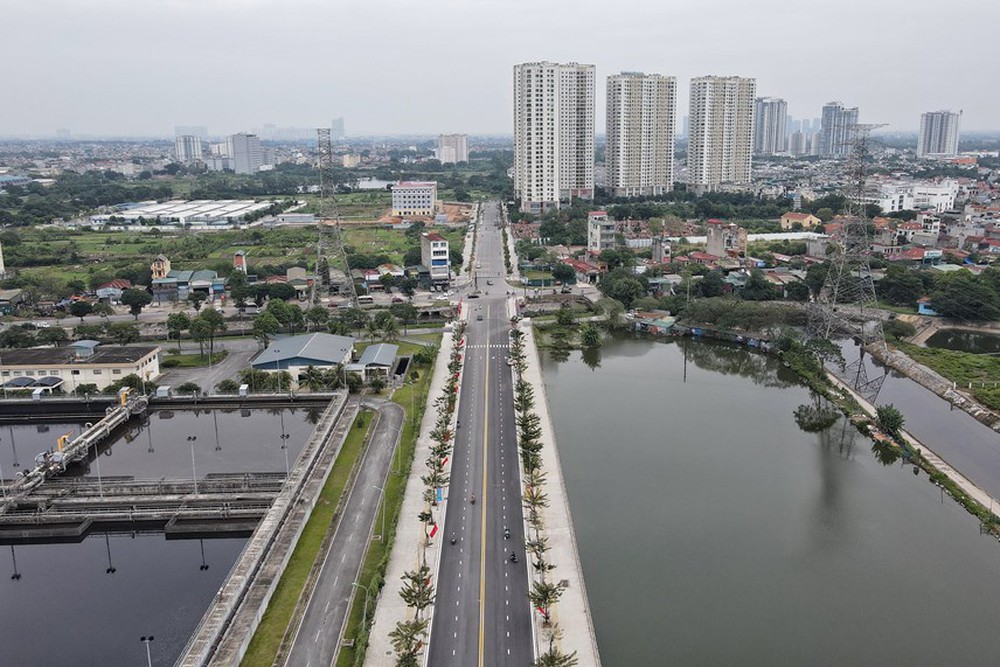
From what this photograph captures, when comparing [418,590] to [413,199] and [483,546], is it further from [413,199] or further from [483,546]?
[413,199]

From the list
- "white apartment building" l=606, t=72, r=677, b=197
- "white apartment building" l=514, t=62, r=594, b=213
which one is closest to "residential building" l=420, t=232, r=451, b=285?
"white apartment building" l=514, t=62, r=594, b=213

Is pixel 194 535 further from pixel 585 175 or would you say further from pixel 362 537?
pixel 585 175

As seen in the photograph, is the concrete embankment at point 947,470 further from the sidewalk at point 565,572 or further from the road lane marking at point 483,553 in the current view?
the road lane marking at point 483,553

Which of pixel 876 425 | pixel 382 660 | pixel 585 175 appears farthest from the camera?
pixel 585 175

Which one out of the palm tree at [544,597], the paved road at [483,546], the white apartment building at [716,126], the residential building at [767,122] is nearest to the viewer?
the paved road at [483,546]

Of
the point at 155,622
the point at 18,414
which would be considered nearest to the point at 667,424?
the point at 155,622

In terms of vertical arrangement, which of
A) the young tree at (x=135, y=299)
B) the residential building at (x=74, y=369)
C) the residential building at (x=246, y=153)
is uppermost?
the residential building at (x=246, y=153)

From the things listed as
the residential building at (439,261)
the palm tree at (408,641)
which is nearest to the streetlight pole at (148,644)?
the palm tree at (408,641)

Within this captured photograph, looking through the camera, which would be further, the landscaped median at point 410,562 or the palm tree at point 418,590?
the palm tree at point 418,590
